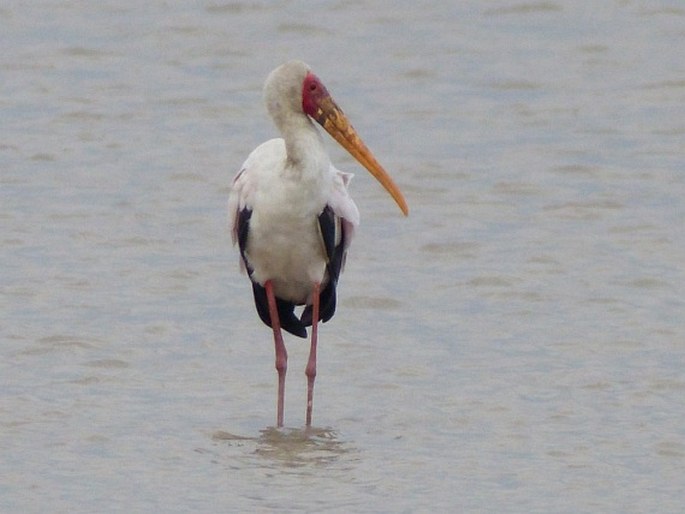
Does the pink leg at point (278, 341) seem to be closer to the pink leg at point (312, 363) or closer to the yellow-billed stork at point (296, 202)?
the yellow-billed stork at point (296, 202)

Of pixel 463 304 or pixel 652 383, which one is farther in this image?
pixel 463 304

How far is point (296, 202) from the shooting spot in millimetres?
9977

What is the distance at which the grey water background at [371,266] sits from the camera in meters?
9.44

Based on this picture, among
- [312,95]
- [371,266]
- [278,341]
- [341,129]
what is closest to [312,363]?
[278,341]

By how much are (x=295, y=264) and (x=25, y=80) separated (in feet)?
34.3

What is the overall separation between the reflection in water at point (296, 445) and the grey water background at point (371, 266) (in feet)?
0.09

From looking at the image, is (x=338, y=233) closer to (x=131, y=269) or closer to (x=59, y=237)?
(x=131, y=269)

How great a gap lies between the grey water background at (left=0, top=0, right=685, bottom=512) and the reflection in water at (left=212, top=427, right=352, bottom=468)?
0.09ft

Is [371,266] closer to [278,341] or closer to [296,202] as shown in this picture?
[278,341]

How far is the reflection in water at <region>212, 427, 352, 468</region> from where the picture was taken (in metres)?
9.59

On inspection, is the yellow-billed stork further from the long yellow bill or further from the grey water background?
the grey water background

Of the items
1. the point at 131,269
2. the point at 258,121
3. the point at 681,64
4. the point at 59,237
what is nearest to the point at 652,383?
the point at 131,269

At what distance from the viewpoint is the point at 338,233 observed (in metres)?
10.3

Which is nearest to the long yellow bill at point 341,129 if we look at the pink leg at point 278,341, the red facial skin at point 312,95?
the red facial skin at point 312,95
